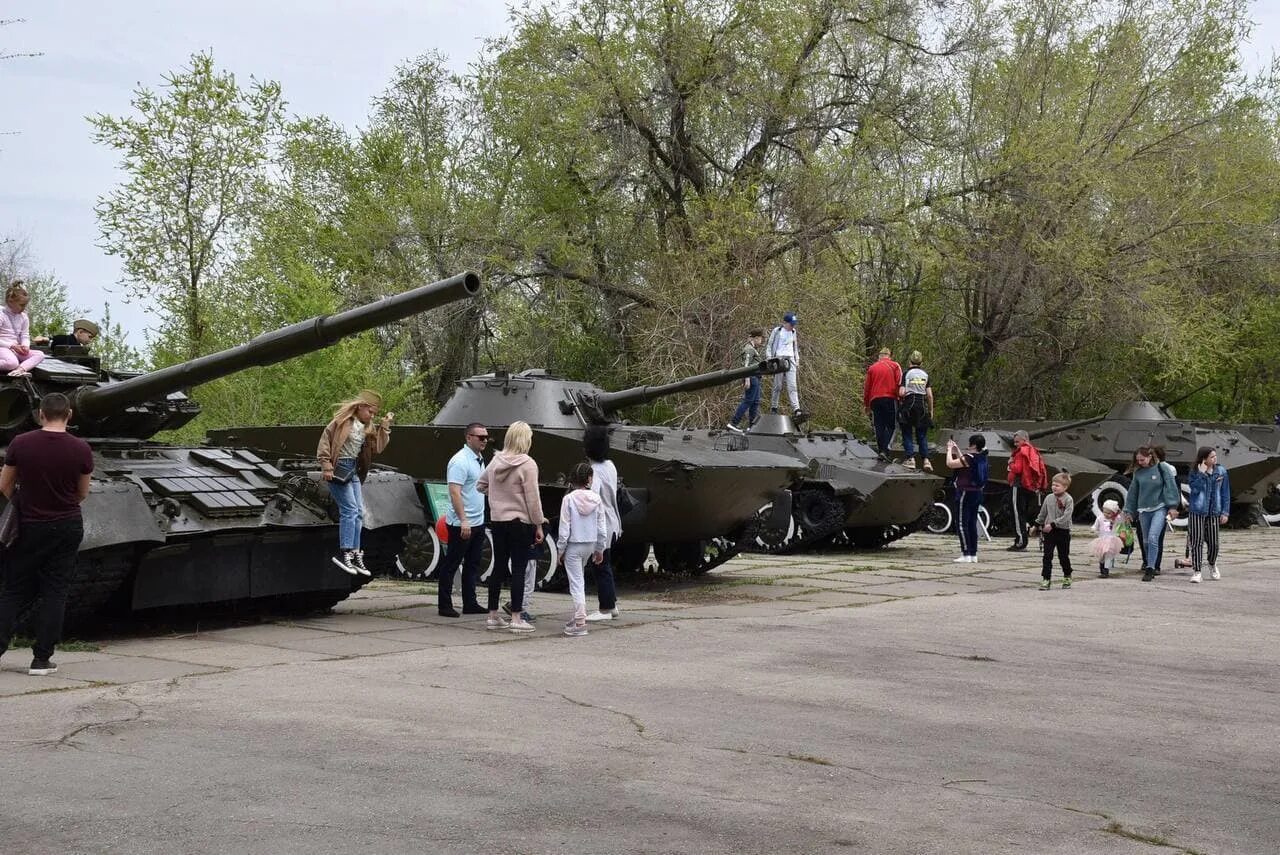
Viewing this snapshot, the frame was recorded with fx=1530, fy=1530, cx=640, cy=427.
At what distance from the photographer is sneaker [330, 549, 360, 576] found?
10.8 meters

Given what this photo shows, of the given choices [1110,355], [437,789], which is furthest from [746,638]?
[1110,355]

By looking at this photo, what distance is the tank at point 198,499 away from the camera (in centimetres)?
952

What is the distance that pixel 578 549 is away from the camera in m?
10.6

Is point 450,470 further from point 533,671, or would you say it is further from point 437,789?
point 437,789

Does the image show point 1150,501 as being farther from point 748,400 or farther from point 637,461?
point 748,400

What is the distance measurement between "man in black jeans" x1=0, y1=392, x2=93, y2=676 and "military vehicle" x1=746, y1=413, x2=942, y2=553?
9917mm

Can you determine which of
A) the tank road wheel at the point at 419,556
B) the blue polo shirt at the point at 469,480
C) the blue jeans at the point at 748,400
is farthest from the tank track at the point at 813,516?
the blue polo shirt at the point at 469,480

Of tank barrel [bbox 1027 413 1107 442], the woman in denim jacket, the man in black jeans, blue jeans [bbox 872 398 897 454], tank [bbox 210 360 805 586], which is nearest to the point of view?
the man in black jeans

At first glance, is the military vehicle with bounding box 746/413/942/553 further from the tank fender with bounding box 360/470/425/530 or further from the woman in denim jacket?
the tank fender with bounding box 360/470/425/530

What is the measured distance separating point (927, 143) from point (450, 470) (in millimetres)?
19897

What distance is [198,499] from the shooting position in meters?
10.1

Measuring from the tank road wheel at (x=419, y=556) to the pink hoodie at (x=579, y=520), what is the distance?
433 cm

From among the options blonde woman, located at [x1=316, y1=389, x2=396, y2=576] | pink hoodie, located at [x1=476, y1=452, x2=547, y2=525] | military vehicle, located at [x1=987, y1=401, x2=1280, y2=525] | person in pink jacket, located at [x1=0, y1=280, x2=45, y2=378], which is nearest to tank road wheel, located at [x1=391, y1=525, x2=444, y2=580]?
blonde woman, located at [x1=316, y1=389, x2=396, y2=576]

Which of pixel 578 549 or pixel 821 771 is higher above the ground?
pixel 578 549
